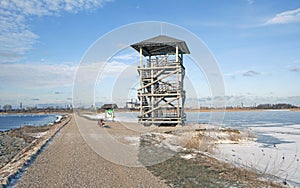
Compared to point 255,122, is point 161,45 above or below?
above

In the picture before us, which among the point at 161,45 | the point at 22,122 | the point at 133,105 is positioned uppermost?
the point at 161,45

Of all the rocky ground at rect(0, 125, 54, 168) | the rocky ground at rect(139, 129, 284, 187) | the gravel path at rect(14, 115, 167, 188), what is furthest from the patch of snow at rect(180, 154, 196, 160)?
the rocky ground at rect(0, 125, 54, 168)

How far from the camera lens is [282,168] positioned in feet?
36.6

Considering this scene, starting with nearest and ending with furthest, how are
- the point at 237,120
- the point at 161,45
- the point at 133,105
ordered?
the point at 161,45 < the point at 133,105 < the point at 237,120

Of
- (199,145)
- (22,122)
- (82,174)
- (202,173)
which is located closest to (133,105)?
(199,145)

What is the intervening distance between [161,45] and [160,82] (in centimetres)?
346

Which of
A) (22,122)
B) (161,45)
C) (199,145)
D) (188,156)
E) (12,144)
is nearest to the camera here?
(188,156)

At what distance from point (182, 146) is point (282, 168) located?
585 centimetres

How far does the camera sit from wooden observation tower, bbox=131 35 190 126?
2705 centimetres

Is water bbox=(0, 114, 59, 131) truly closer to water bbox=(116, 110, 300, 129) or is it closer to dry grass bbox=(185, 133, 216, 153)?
water bbox=(116, 110, 300, 129)

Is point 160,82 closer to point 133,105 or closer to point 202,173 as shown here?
point 133,105

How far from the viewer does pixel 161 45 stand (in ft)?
90.3

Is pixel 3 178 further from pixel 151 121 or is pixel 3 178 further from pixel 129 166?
pixel 151 121

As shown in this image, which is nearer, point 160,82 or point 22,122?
point 160,82
